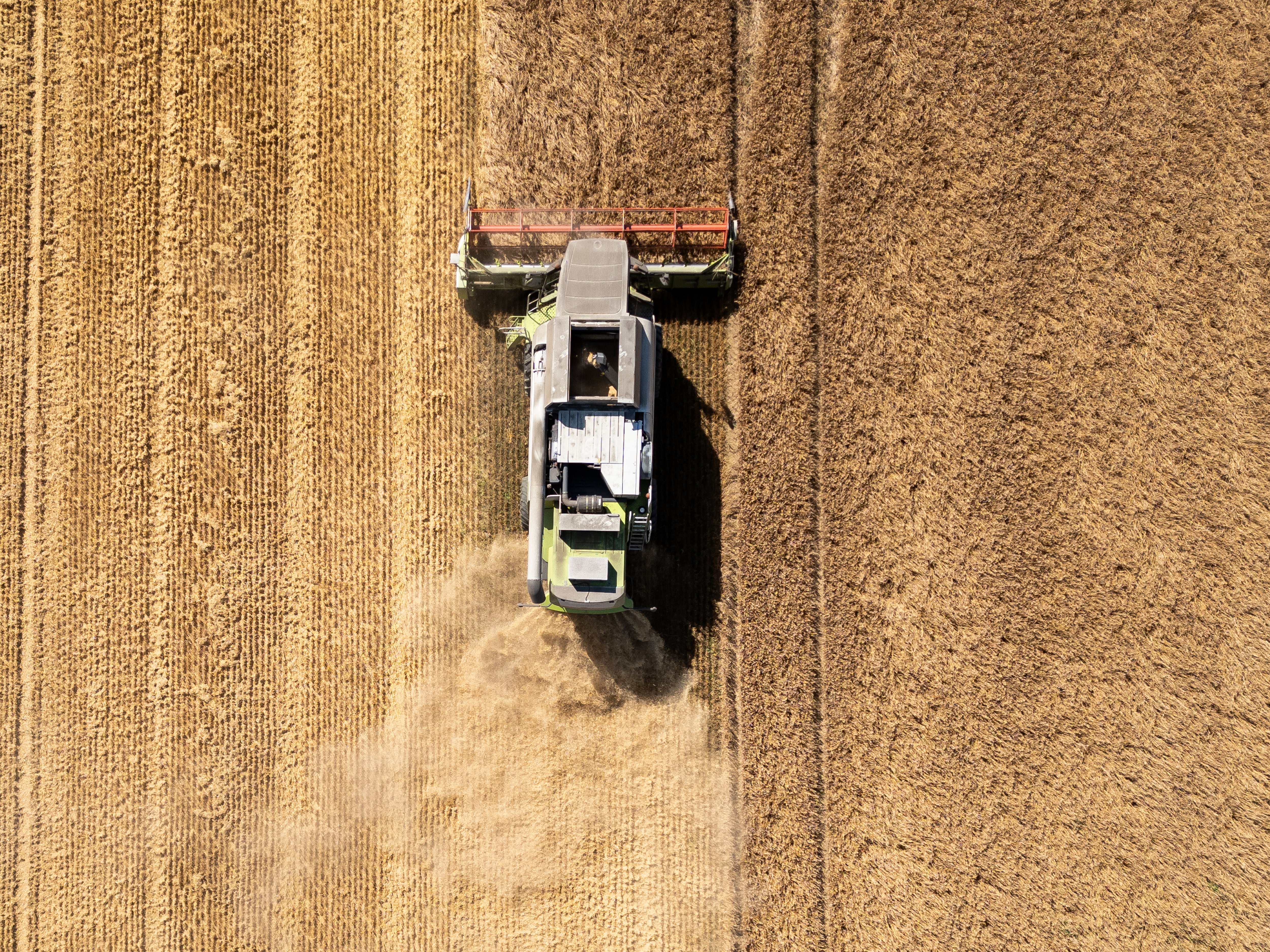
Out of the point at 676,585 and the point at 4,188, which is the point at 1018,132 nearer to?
the point at 676,585

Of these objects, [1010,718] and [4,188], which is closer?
[1010,718]

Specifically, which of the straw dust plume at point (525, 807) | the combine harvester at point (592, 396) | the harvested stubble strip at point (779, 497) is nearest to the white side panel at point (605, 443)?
the combine harvester at point (592, 396)

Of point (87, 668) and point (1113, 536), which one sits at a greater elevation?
point (1113, 536)

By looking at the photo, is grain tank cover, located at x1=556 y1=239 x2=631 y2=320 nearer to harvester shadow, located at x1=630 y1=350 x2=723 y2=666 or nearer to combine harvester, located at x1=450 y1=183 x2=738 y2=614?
combine harvester, located at x1=450 y1=183 x2=738 y2=614

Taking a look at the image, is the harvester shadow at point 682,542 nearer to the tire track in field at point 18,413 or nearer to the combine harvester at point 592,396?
the combine harvester at point 592,396

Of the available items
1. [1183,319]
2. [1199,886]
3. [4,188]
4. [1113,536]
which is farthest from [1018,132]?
[4,188]

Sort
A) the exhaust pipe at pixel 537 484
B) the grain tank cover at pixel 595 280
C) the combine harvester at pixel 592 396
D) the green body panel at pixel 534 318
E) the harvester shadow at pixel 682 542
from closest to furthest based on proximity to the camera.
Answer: the combine harvester at pixel 592 396 → the exhaust pipe at pixel 537 484 → the grain tank cover at pixel 595 280 → the green body panel at pixel 534 318 → the harvester shadow at pixel 682 542

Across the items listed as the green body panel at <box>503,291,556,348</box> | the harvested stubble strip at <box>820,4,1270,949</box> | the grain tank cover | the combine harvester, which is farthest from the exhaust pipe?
the harvested stubble strip at <box>820,4,1270,949</box>
